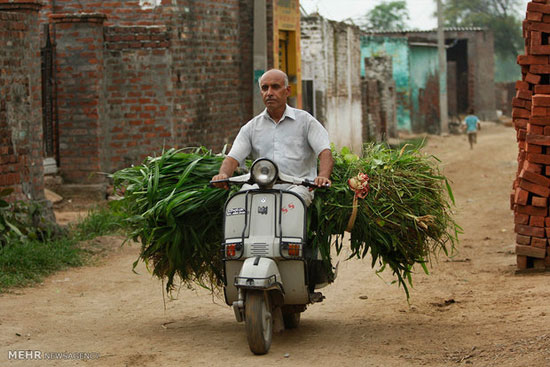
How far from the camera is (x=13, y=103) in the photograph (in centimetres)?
995

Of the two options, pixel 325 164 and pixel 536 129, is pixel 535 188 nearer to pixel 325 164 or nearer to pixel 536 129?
pixel 536 129

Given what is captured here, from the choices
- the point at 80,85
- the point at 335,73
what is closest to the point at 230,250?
the point at 80,85

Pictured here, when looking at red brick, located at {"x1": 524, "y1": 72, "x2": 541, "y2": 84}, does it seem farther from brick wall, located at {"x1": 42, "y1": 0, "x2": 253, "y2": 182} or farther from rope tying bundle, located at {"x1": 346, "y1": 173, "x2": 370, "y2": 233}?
brick wall, located at {"x1": 42, "y1": 0, "x2": 253, "y2": 182}

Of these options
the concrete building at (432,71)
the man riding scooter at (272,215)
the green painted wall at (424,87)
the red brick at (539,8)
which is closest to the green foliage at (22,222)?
the man riding scooter at (272,215)

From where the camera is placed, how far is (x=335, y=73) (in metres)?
22.7

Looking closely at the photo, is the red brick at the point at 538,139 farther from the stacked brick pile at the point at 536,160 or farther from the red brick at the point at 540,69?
the red brick at the point at 540,69

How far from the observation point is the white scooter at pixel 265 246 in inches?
215

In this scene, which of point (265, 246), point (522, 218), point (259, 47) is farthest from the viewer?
point (259, 47)

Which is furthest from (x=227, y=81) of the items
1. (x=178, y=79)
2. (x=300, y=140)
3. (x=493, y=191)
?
(x=300, y=140)

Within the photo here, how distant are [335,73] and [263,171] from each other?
57.1 ft

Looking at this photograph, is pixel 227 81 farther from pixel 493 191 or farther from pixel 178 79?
pixel 493 191

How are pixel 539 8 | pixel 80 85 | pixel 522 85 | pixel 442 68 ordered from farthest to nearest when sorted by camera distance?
pixel 442 68 → pixel 80 85 → pixel 522 85 → pixel 539 8

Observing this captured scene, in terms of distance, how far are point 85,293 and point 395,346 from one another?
3355 mm

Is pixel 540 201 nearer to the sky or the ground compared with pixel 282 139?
nearer to the ground
